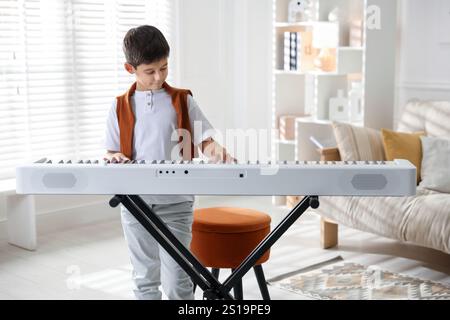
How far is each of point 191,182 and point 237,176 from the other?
13cm

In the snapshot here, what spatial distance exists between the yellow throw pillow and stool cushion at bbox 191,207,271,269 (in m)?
1.45

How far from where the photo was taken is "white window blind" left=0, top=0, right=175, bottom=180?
4.42m

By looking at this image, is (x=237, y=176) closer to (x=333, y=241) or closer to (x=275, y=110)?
(x=333, y=241)

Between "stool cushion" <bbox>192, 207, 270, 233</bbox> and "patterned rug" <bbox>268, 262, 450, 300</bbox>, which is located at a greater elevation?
"stool cushion" <bbox>192, 207, 270, 233</bbox>

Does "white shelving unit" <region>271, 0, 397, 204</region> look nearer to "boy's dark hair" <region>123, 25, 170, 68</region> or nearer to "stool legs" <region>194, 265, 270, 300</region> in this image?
"stool legs" <region>194, 265, 270, 300</region>

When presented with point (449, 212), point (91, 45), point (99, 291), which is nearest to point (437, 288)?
point (449, 212)

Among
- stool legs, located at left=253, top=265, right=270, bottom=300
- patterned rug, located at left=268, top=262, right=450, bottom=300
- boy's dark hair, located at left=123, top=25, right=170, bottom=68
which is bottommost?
patterned rug, located at left=268, top=262, right=450, bottom=300

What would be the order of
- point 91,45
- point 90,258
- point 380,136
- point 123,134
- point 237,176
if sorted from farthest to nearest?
point 91,45, point 380,136, point 90,258, point 123,134, point 237,176

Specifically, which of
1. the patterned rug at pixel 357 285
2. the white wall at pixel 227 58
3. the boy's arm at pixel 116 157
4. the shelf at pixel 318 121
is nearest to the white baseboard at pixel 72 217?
the white wall at pixel 227 58

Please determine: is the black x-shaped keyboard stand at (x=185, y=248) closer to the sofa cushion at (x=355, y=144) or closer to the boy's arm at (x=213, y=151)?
the boy's arm at (x=213, y=151)

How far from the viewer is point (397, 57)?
488 centimetres

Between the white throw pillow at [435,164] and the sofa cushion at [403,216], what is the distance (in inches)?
2.4

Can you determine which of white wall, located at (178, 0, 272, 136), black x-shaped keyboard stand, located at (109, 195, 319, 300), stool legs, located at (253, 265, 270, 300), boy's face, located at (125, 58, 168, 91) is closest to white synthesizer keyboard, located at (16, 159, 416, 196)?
black x-shaped keyboard stand, located at (109, 195, 319, 300)

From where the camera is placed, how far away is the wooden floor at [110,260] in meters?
3.43
